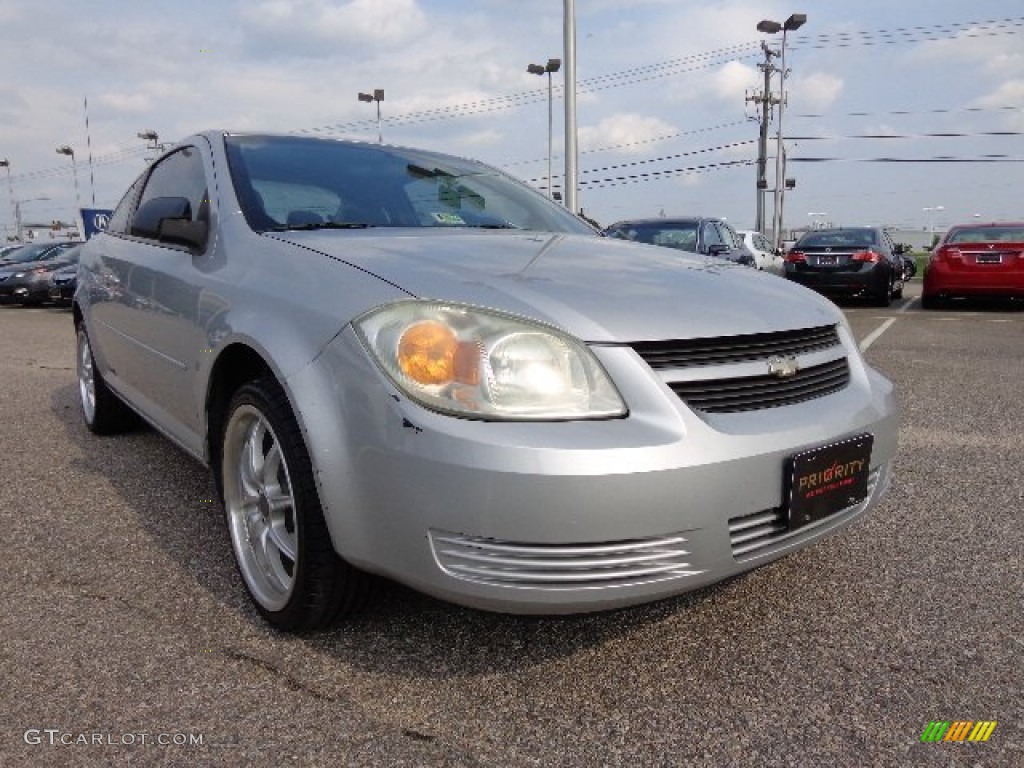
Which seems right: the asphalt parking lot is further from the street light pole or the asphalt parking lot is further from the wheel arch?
the street light pole

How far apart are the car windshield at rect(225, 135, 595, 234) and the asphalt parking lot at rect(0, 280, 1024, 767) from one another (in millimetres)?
1174

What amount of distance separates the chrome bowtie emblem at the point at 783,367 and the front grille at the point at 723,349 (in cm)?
2

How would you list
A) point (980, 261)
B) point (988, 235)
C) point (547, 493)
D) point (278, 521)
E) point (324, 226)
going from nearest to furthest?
point (547, 493) → point (278, 521) → point (324, 226) → point (980, 261) → point (988, 235)

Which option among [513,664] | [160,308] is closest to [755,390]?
[513,664]

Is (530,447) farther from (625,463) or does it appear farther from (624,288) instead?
(624,288)

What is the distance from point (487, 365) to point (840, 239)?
1241 cm

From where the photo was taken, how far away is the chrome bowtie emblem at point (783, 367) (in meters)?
1.97

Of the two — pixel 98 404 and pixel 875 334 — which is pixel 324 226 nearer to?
pixel 98 404

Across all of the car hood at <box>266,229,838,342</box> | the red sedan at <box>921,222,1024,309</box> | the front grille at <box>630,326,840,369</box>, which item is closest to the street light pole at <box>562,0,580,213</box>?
the red sedan at <box>921,222,1024,309</box>

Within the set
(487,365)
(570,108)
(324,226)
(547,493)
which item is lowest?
(547,493)

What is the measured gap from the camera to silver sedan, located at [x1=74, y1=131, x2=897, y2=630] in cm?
165

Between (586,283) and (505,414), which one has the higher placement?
(586,283)

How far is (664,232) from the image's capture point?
10242mm

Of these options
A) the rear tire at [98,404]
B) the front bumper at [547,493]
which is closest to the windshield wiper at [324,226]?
the front bumper at [547,493]
